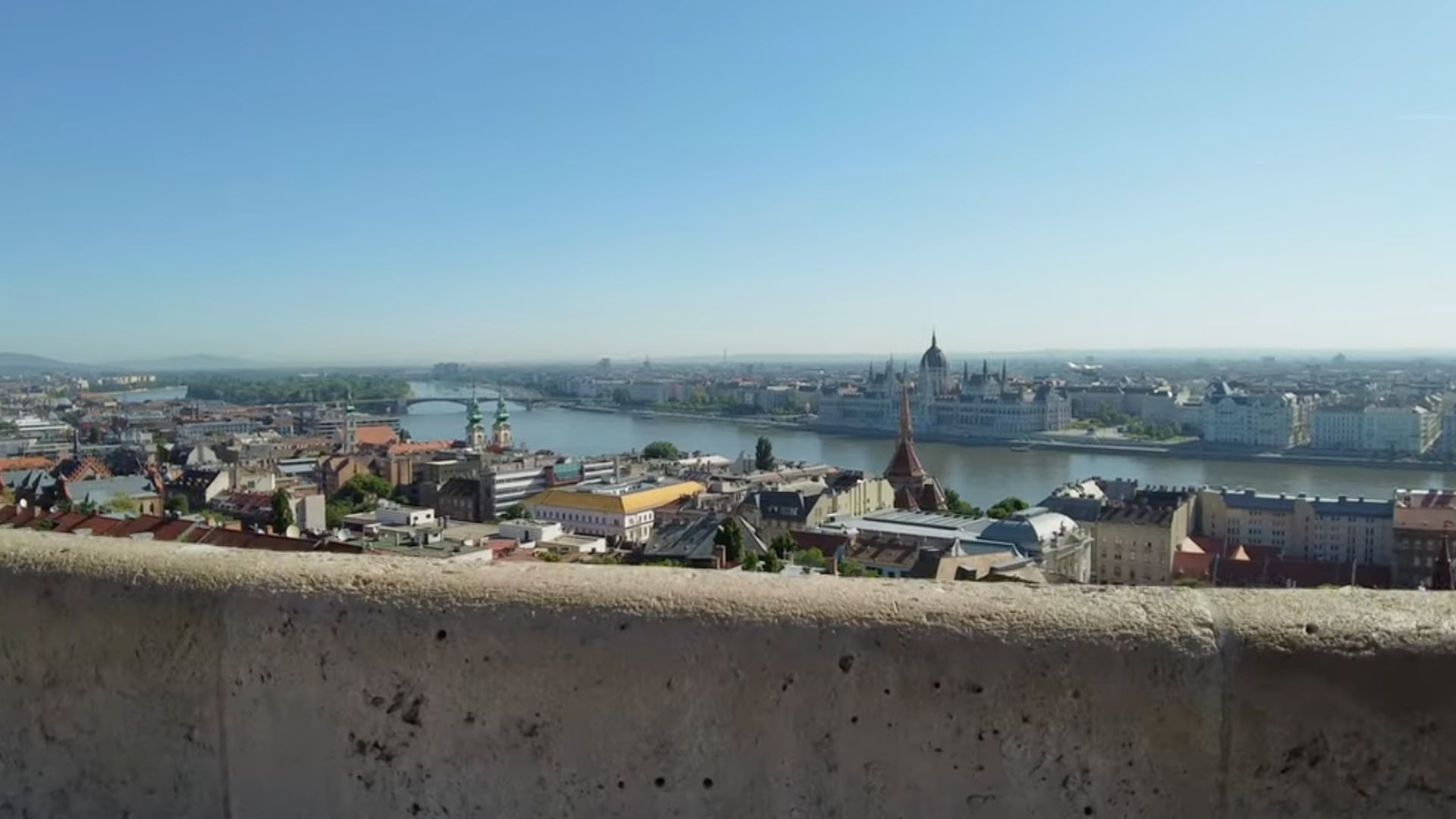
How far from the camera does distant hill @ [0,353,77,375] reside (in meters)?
156

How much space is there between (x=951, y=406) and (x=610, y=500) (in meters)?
31.5

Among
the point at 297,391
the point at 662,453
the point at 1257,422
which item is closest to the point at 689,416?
the point at 662,453

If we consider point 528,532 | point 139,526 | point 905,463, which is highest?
point 139,526

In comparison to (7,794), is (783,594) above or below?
above

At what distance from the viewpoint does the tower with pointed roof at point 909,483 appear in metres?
22.8

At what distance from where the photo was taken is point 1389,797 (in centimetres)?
97

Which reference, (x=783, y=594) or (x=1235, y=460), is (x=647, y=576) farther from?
(x=1235, y=460)

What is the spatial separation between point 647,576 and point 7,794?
0.70 m

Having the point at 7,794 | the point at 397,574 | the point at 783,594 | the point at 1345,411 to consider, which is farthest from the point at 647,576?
the point at 1345,411

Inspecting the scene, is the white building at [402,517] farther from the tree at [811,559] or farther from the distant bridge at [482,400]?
the distant bridge at [482,400]

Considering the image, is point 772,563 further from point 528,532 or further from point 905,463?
point 905,463

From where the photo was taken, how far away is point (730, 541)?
1519cm

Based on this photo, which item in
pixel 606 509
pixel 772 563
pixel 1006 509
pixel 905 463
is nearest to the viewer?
pixel 772 563

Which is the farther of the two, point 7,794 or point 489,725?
point 7,794
